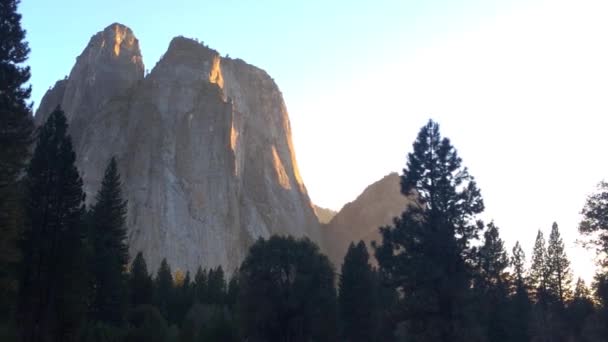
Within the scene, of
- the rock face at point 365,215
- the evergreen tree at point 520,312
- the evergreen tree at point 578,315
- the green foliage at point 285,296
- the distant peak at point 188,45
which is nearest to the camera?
the green foliage at point 285,296

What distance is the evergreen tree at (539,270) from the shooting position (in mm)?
75062

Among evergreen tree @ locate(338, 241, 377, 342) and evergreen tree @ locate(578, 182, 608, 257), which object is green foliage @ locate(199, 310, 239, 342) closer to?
evergreen tree @ locate(338, 241, 377, 342)

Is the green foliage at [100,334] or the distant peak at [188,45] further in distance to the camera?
the distant peak at [188,45]

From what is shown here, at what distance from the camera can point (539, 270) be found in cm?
7588

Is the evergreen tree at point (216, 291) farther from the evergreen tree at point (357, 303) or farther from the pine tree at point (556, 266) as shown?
the pine tree at point (556, 266)

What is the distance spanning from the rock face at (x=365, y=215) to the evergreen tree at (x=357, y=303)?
358 ft

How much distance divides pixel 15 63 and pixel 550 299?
2336 inches

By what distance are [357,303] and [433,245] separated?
23.1m

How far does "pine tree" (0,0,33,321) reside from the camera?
1085 inches

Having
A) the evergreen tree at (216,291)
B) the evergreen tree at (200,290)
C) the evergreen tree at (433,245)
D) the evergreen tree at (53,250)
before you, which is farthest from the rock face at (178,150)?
the evergreen tree at (433,245)

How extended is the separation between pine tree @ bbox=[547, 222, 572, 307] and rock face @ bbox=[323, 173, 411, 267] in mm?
88823

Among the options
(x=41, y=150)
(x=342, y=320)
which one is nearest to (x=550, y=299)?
(x=342, y=320)

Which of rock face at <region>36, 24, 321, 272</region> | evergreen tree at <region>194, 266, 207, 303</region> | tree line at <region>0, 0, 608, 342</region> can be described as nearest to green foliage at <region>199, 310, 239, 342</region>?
tree line at <region>0, 0, 608, 342</region>

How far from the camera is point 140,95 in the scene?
426ft
